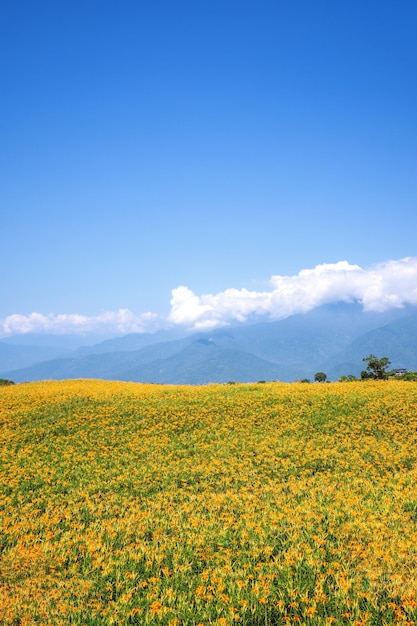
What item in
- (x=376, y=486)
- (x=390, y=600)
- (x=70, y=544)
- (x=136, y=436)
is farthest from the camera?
(x=136, y=436)

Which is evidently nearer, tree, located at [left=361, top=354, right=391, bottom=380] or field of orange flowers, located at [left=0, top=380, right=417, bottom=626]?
field of orange flowers, located at [left=0, top=380, right=417, bottom=626]

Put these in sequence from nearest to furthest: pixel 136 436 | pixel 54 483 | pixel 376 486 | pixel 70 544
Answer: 1. pixel 70 544
2. pixel 376 486
3. pixel 54 483
4. pixel 136 436

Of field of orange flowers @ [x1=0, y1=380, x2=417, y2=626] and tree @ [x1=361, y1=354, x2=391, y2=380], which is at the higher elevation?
field of orange flowers @ [x1=0, y1=380, x2=417, y2=626]

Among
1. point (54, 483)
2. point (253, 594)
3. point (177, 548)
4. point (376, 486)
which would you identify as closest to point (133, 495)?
point (54, 483)

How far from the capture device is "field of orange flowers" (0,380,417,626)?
7.87 meters

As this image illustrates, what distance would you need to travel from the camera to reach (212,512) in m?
13.2

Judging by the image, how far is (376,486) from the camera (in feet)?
49.5

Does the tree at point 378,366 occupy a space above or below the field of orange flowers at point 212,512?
below

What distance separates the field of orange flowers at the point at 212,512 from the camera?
7867 millimetres

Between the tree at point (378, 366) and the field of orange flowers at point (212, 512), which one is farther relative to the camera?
the tree at point (378, 366)

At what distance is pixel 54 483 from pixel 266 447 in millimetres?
10747

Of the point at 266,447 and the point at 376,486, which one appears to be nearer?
the point at 376,486

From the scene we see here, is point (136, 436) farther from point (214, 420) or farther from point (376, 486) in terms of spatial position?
point (376, 486)

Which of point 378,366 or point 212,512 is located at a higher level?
point 212,512
